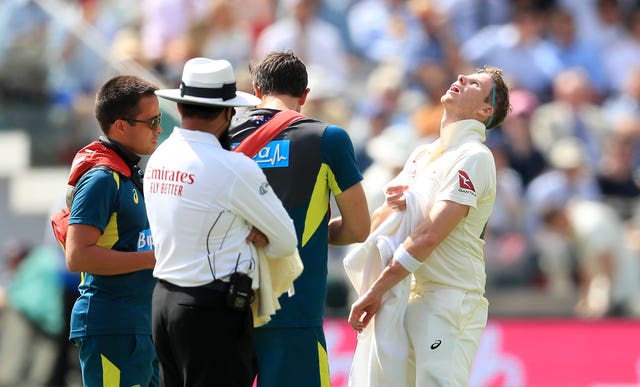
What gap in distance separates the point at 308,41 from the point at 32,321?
4.22 meters

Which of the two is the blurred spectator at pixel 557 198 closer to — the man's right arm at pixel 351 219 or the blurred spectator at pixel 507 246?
the blurred spectator at pixel 507 246

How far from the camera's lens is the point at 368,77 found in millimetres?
14211

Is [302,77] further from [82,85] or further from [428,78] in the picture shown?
[428,78]

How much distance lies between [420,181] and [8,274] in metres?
6.92

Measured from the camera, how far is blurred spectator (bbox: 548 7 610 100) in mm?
14242

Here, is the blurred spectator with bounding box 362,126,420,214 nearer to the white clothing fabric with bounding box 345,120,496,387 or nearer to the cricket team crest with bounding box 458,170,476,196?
the white clothing fabric with bounding box 345,120,496,387

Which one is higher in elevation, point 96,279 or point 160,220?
point 160,220

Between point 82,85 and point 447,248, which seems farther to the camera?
point 82,85

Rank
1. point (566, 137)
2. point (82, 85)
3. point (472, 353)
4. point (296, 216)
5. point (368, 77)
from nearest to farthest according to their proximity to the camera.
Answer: point (296, 216), point (472, 353), point (82, 85), point (566, 137), point (368, 77)

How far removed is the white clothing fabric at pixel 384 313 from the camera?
6172 millimetres

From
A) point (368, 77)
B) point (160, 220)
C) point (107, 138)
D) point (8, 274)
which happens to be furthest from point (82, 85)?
point (160, 220)

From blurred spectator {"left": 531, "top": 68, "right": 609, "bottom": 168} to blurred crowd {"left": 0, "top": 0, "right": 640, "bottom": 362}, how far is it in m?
0.02

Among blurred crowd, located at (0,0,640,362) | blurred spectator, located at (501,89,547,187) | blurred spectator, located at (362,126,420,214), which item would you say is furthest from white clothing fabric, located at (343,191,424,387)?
blurred spectator, located at (501,89,547,187)

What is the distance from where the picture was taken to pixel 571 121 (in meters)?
13.3
